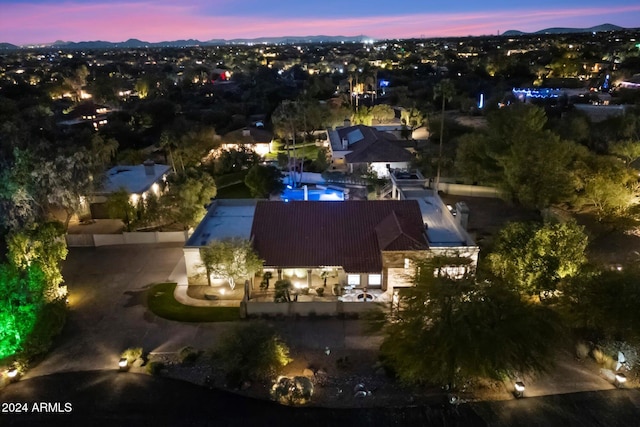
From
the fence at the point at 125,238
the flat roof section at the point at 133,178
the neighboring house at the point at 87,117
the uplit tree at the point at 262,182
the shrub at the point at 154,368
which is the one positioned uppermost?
the neighboring house at the point at 87,117

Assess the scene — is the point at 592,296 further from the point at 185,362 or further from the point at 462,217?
the point at 185,362

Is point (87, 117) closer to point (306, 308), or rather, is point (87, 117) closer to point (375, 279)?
point (306, 308)

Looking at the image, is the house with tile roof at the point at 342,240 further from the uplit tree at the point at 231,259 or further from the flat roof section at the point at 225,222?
the flat roof section at the point at 225,222

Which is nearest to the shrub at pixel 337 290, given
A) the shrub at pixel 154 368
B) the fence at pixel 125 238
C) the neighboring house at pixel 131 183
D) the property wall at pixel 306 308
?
the property wall at pixel 306 308

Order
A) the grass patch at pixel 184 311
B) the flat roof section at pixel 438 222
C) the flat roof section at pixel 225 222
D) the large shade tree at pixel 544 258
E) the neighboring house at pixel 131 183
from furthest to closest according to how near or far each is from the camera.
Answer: the neighboring house at pixel 131 183, the flat roof section at pixel 225 222, the flat roof section at pixel 438 222, the grass patch at pixel 184 311, the large shade tree at pixel 544 258

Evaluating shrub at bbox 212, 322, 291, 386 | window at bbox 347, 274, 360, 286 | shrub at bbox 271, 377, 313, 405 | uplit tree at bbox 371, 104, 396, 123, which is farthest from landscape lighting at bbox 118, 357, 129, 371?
uplit tree at bbox 371, 104, 396, 123

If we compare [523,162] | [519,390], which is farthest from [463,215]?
[519,390]
